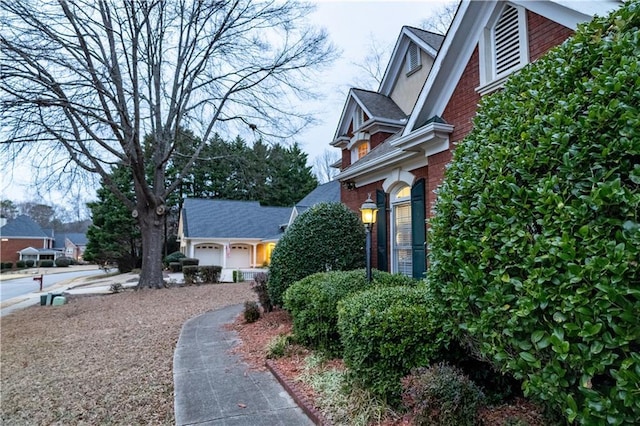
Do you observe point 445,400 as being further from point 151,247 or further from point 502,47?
point 151,247

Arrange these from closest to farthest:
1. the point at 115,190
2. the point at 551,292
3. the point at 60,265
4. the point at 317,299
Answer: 1. the point at 551,292
2. the point at 317,299
3. the point at 115,190
4. the point at 60,265

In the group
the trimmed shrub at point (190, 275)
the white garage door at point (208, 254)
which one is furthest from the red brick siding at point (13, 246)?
the trimmed shrub at point (190, 275)

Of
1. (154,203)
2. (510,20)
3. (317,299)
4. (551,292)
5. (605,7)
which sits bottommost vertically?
(317,299)

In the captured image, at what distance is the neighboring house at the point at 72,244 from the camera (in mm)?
62781

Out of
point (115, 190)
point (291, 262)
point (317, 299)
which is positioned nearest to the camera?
point (317, 299)

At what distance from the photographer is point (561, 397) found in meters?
2.08

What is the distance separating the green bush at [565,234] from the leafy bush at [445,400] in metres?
0.34

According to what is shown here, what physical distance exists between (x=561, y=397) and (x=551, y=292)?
1.97 feet

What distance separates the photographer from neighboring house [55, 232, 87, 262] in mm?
62781

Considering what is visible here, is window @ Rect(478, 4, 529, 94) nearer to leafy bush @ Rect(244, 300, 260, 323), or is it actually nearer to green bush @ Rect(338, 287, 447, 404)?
green bush @ Rect(338, 287, 447, 404)

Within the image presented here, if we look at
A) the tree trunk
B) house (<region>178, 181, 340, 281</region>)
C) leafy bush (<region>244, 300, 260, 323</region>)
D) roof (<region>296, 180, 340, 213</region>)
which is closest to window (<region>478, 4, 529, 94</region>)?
leafy bush (<region>244, 300, 260, 323</region>)

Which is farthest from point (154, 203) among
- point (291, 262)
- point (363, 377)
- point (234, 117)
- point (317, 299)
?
point (363, 377)

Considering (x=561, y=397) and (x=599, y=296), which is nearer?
(x=599, y=296)

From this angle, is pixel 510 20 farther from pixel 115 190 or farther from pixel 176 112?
pixel 115 190
